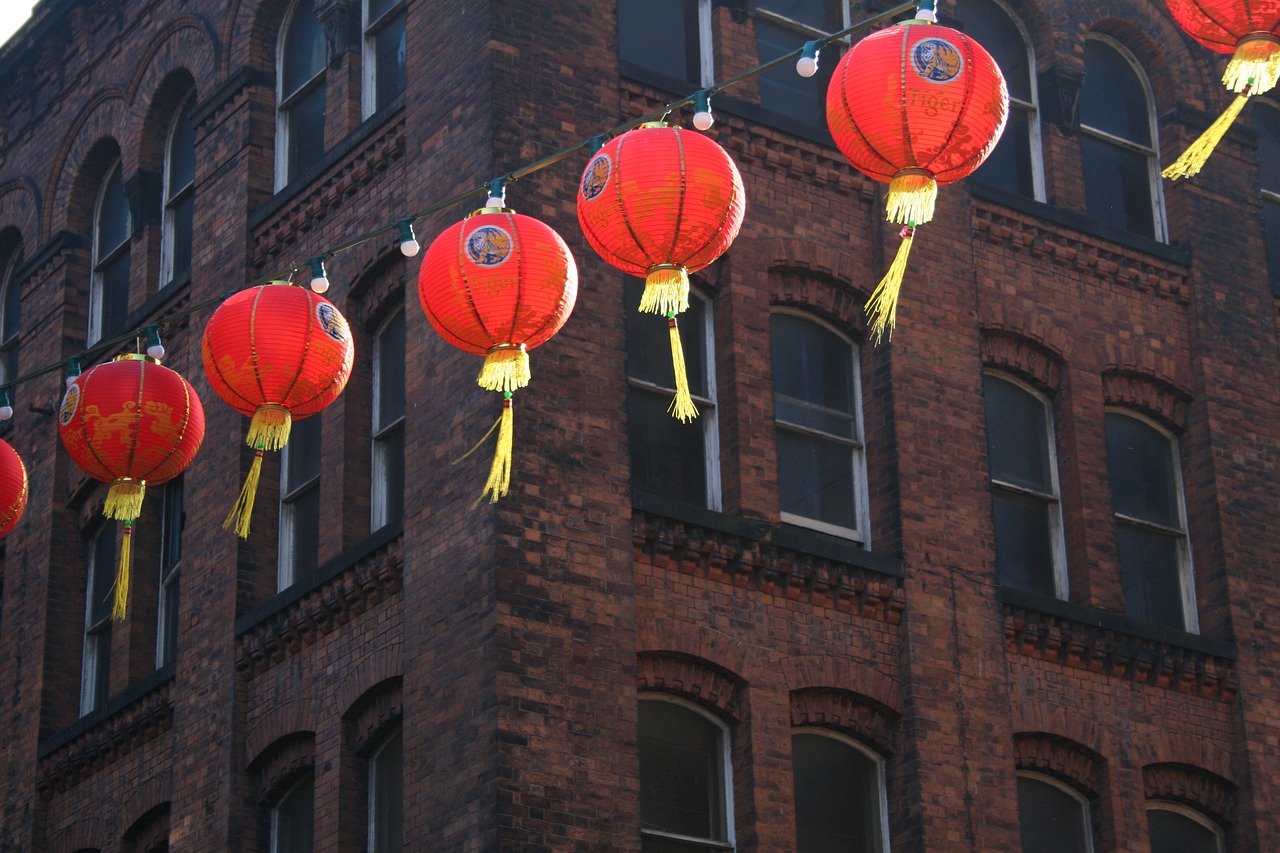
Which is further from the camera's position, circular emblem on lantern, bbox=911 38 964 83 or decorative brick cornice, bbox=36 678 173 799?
decorative brick cornice, bbox=36 678 173 799

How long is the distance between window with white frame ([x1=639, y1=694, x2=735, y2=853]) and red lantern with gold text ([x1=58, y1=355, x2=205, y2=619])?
4.32 m

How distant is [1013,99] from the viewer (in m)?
24.3

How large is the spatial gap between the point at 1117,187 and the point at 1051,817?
283 inches

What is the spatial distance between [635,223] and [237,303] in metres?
3.36

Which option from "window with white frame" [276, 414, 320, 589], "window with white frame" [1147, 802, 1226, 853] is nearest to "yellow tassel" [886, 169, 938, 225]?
"window with white frame" [276, 414, 320, 589]

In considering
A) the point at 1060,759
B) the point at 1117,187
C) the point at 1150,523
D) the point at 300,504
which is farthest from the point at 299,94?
the point at 1060,759

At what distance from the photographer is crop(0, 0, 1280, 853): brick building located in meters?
19.0

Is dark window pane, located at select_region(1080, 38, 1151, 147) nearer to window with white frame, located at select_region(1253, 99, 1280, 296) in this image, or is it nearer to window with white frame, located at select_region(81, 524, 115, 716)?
window with white frame, located at select_region(1253, 99, 1280, 296)

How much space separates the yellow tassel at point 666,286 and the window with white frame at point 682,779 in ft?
14.8

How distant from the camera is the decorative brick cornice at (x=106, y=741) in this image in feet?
75.4

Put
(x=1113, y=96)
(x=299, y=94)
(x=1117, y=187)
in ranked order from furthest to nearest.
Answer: (x=1113, y=96) < (x=1117, y=187) < (x=299, y=94)

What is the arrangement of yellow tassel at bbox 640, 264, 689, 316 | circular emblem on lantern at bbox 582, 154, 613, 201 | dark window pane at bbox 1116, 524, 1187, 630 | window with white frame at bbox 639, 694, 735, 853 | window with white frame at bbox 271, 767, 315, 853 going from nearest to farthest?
circular emblem on lantern at bbox 582, 154, 613, 201 < yellow tassel at bbox 640, 264, 689, 316 < window with white frame at bbox 639, 694, 735, 853 < window with white frame at bbox 271, 767, 315, 853 < dark window pane at bbox 1116, 524, 1187, 630

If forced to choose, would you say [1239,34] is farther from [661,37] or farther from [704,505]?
[661,37]

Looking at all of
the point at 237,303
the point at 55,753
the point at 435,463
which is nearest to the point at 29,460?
the point at 55,753
